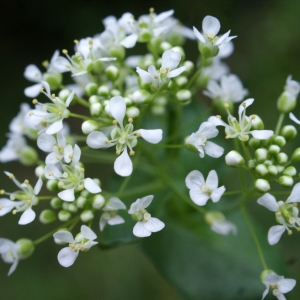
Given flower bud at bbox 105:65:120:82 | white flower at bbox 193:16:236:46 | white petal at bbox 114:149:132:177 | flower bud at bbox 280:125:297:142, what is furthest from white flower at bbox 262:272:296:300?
flower bud at bbox 105:65:120:82

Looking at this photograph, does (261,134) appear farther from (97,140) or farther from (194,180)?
(97,140)

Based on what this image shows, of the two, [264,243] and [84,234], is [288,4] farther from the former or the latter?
[84,234]

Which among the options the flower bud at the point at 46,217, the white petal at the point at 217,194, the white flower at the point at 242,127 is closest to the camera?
the white petal at the point at 217,194

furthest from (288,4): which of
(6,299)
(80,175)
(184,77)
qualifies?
(6,299)

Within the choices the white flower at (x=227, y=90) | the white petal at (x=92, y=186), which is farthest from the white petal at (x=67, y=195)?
the white flower at (x=227, y=90)

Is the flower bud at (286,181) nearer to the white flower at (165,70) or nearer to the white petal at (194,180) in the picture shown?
the white petal at (194,180)

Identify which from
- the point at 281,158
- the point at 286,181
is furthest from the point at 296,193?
the point at 281,158
